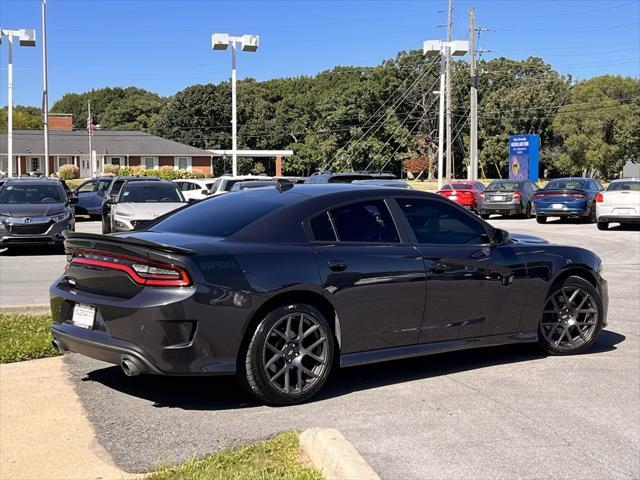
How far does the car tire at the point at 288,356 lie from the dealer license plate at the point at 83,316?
1.14 m

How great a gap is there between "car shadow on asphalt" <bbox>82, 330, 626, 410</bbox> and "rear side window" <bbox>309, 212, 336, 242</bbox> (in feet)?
4.01

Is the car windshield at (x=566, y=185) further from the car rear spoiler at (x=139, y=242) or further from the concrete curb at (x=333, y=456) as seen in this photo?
the concrete curb at (x=333, y=456)

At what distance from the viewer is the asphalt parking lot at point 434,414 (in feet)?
14.7

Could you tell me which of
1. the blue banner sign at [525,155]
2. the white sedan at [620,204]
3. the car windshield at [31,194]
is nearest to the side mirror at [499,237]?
the car windshield at [31,194]

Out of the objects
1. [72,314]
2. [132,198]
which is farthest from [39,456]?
[132,198]

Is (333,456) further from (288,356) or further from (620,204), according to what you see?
(620,204)

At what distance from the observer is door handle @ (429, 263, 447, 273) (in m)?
6.11

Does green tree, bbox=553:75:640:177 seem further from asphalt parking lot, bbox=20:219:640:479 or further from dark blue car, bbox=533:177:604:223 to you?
asphalt parking lot, bbox=20:219:640:479

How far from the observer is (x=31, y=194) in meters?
17.3

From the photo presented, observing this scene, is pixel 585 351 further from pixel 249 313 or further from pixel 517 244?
pixel 249 313

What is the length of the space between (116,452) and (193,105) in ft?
304

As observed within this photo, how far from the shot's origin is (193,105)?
9431 cm

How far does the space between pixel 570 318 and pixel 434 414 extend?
8.14 feet

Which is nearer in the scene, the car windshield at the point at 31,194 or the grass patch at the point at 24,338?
the grass patch at the point at 24,338
